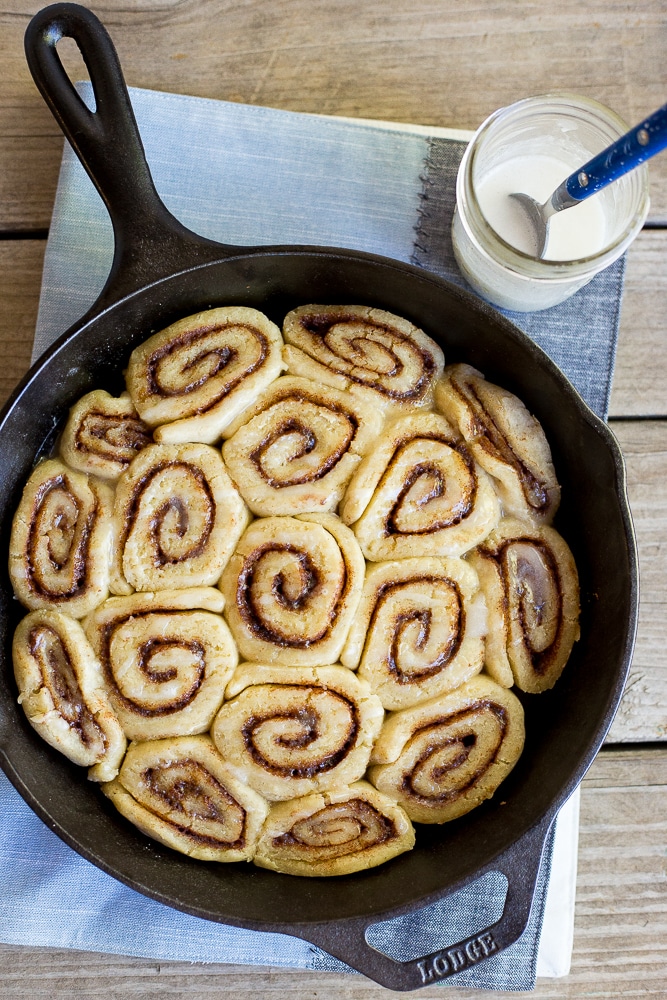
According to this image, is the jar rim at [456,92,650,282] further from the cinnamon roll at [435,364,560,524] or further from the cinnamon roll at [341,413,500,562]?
the cinnamon roll at [341,413,500,562]

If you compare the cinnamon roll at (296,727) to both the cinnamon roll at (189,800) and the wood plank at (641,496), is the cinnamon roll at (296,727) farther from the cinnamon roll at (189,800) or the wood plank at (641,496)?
the wood plank at (641,496)

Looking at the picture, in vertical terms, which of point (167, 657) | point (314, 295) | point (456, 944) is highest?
point (314, 295)

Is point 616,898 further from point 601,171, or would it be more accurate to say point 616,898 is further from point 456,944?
point 601,171

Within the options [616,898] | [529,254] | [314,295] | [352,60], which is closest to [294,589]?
[314,295]

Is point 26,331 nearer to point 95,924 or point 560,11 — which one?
point 95,924

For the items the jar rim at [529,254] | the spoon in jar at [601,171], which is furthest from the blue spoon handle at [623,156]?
the jar rim at [529,254]

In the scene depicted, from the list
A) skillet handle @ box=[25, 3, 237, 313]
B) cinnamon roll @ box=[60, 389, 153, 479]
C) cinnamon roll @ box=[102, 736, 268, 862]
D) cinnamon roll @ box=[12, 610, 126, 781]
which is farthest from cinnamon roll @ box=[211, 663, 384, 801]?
skillet handle @ box=[25, 3, 237, 313]

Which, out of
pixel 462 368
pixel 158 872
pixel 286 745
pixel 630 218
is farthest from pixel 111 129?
pixel 158 872
